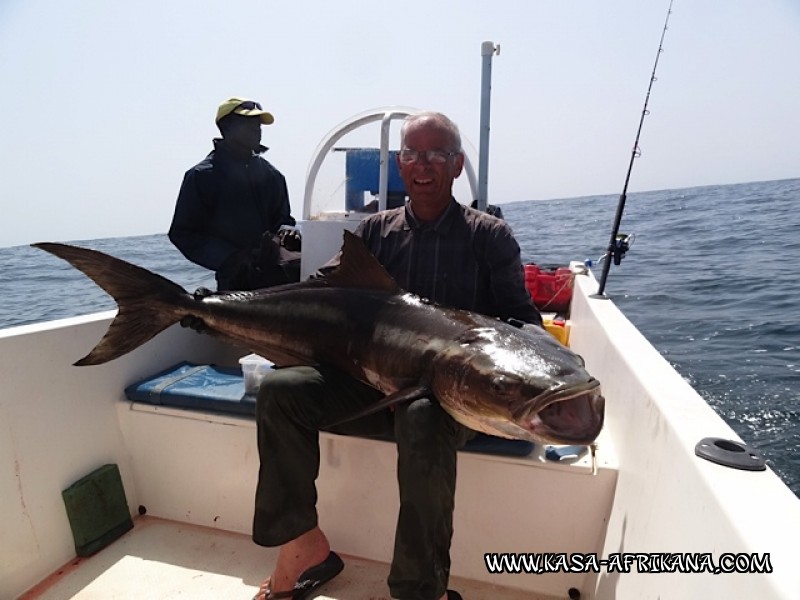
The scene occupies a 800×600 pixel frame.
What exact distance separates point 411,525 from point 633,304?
365 inches

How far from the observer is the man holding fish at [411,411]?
201 centimetres

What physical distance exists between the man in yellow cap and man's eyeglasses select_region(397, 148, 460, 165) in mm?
1793

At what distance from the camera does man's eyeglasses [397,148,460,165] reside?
2.68m

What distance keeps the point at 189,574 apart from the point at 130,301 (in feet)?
4.32

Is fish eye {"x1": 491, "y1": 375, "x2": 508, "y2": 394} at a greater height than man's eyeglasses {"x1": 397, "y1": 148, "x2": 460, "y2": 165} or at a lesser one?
lesser

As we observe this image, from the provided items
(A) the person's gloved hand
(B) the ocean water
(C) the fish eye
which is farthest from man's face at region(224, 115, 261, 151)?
(B) the ocean water

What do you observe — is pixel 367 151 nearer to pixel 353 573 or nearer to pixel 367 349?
pixel 367 349

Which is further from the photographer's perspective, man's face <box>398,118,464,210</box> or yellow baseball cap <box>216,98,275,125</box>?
yellow baseball cap <box>216,98,275,125</box>

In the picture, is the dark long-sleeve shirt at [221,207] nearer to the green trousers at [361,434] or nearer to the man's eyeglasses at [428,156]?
the man's eyeglasses at [428,156]

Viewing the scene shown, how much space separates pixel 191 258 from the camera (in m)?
4.09

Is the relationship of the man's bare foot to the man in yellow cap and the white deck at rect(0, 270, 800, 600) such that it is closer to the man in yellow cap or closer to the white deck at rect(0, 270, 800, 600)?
the white deck at rect(0, 270, 800, 600)

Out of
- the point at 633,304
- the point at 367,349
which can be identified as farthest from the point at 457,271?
the point at 633,304

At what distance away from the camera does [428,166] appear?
2703 millimetres

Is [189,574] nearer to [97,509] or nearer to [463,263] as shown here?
[97,509]
